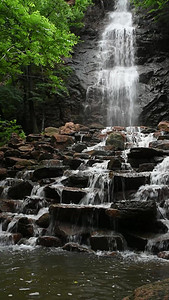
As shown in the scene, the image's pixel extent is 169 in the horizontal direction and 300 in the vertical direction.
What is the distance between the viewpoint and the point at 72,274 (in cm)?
435

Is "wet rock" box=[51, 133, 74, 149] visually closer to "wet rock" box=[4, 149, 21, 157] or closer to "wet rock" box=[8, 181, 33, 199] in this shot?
"wet rock" box=[4, 149, 21, 157]

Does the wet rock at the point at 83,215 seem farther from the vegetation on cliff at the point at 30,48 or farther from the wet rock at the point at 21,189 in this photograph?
the vegetation on cliff at the point at 30,48

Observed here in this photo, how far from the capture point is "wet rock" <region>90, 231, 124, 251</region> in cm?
600

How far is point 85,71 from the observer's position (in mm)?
23312

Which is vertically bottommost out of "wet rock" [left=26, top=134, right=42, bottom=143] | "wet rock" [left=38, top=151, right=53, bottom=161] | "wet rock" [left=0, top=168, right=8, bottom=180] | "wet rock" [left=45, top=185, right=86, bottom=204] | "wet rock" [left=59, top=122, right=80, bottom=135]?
"wet rock" [left=45, top=185, right=86, bottom=204]

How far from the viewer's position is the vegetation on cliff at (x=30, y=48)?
9938mm

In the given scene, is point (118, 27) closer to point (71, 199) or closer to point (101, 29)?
point (101, 29)

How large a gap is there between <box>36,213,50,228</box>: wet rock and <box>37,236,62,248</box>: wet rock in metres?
0.79

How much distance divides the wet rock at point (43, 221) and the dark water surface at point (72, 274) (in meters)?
1.36

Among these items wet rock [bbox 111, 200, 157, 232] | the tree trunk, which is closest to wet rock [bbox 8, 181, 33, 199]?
wet rock [bbox 111, 200, 157, 232]

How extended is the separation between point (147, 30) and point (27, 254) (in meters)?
24.6

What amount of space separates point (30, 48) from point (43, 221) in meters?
7.17

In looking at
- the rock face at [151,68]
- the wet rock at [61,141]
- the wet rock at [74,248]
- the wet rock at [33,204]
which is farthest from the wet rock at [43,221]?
the rock face at [151,68]

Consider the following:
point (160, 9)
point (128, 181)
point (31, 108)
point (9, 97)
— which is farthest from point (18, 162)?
point (160, 9)
